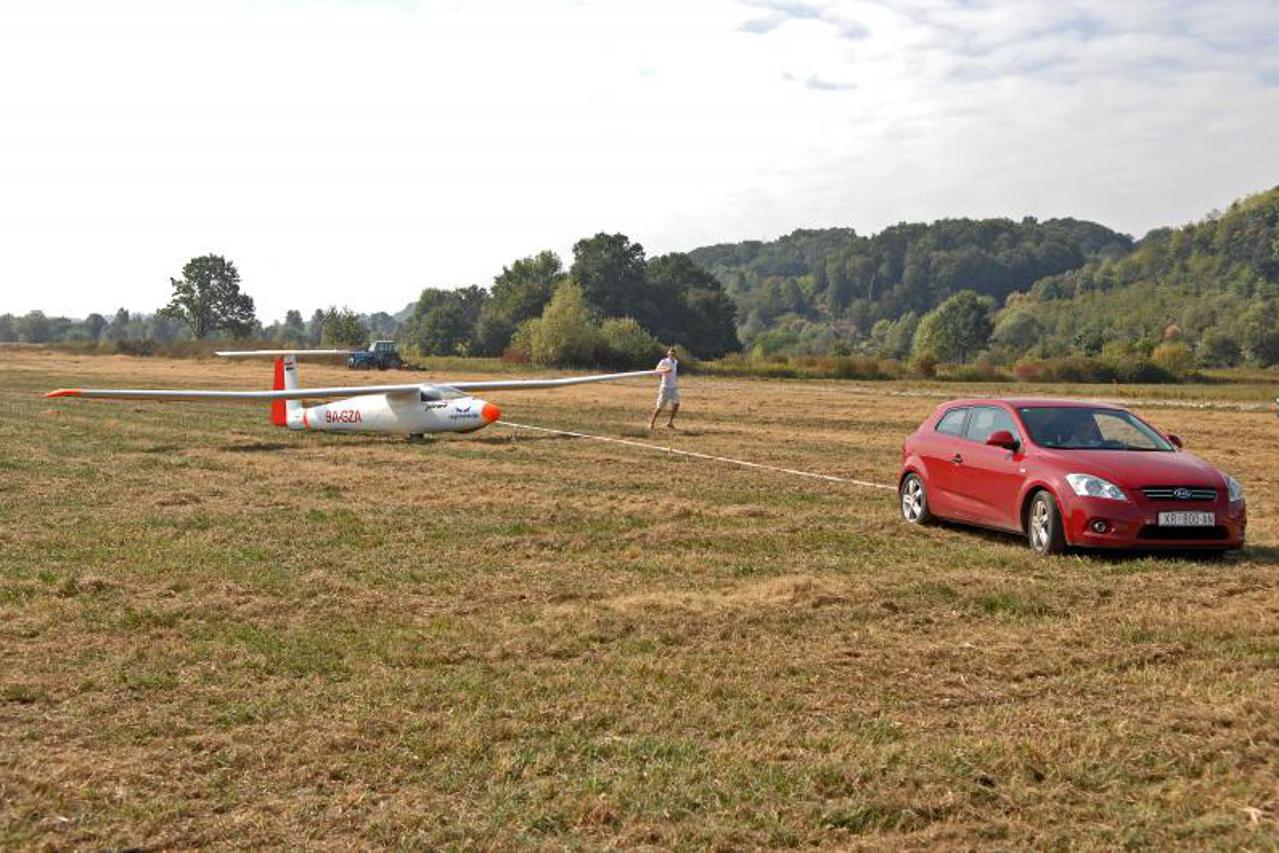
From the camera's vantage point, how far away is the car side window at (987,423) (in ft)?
40.4

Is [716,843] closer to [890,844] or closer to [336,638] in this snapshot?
[890,844]

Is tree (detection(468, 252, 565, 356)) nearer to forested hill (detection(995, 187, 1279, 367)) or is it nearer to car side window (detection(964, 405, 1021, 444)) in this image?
forested hill (detection(995, 187, 1279, 367))

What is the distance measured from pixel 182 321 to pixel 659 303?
216 ft

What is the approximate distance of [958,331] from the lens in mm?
126500

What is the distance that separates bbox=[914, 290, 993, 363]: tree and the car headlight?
11714 centimetres

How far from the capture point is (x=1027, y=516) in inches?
454

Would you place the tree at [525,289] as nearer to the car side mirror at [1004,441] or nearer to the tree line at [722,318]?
the tree line at [722,318]

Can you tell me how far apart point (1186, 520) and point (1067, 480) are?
3.55ft

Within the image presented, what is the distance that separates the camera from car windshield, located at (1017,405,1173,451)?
11773 millimetres

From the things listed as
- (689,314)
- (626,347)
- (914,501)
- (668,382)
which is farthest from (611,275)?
(914,501)

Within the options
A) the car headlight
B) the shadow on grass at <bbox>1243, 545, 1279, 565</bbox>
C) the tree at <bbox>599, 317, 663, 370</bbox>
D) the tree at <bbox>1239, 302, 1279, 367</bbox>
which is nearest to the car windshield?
the car headlight

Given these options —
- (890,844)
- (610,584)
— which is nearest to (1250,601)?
(610,584)

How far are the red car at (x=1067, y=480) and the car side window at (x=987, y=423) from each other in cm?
1

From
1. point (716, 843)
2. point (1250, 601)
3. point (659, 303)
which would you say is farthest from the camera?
point (659, 303)
